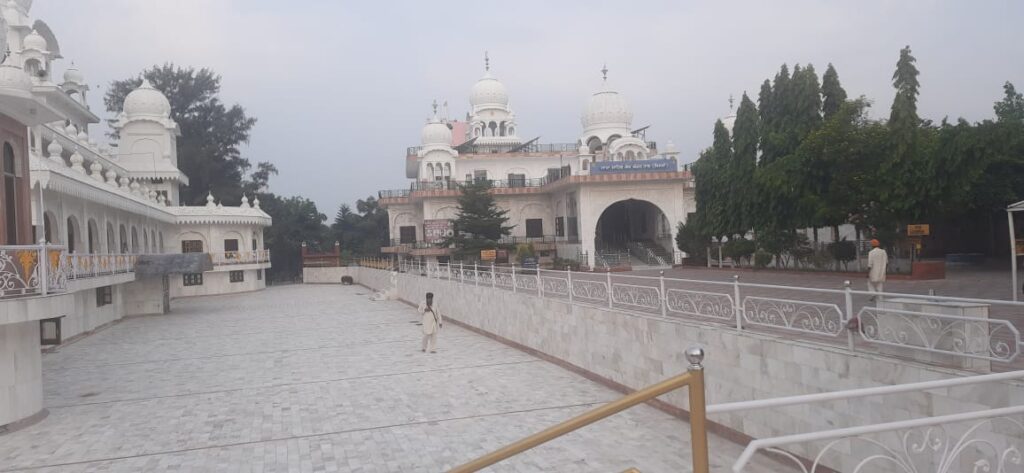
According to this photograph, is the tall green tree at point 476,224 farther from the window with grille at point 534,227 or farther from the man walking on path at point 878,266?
the man walking on path at point 878,266

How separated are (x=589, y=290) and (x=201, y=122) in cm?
4509

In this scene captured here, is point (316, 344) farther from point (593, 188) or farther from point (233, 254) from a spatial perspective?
point (233, 254)

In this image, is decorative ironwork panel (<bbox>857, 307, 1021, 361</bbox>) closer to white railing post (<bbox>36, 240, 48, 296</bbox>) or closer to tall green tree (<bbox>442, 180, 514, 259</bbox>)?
white railing post (<bbox>36, 240, 48, 296</bbox>)

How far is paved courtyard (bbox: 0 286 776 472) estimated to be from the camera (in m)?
7.19

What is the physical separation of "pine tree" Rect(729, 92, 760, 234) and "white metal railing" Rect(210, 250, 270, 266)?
2509 cm

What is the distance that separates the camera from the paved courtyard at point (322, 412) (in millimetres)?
7191

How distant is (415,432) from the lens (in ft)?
26.8

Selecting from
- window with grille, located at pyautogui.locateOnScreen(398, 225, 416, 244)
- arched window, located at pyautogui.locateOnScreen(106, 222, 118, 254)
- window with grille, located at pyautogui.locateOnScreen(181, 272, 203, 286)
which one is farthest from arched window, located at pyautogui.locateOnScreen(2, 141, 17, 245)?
window with grille, located at pyautogui.locateOnScreen(398, 225, 416, 244)

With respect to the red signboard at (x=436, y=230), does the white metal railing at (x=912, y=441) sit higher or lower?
lower

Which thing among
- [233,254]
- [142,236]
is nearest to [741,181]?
[142,236]

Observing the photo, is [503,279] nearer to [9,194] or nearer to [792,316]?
[9,194]

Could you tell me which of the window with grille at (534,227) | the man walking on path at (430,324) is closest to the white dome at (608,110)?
the window with grille at (534,227)

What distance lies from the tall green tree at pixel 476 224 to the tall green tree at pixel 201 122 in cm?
2262

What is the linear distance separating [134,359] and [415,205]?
26.2 meters
